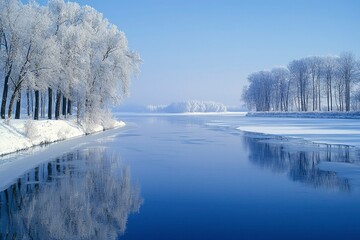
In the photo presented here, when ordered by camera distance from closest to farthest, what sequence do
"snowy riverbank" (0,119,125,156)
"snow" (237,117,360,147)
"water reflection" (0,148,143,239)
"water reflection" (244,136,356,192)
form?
"water reflection" (0,148,143,239) < "water reflection" (244,136,356,192) < "snowy riverbank" (0,119,125,156) < "snow" (237,117,360,147)

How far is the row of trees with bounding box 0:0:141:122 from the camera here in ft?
89.4

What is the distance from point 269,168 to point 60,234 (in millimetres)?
10443

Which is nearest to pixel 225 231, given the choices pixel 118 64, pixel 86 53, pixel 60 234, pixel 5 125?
pixel 60 234

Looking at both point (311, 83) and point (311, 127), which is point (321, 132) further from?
point (311, 83)

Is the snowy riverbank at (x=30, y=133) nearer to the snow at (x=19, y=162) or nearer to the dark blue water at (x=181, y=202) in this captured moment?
the snow at (x=19, y=162)

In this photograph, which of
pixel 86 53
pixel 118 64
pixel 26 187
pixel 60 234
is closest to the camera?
pixel 60 234

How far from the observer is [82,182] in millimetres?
12359

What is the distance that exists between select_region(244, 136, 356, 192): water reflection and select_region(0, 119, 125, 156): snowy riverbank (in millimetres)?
14203

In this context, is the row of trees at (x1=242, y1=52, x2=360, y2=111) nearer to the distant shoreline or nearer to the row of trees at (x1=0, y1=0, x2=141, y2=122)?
the distant shoreline

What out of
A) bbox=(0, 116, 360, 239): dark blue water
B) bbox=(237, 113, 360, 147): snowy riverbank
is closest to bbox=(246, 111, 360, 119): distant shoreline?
bbox=(237, 113, 360, 147): snowy riverbank

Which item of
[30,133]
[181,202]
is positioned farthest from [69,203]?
[30,133]

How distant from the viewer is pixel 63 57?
34688mm

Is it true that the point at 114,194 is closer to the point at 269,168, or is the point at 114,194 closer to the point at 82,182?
the point at 82,182

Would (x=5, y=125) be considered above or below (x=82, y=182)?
above
